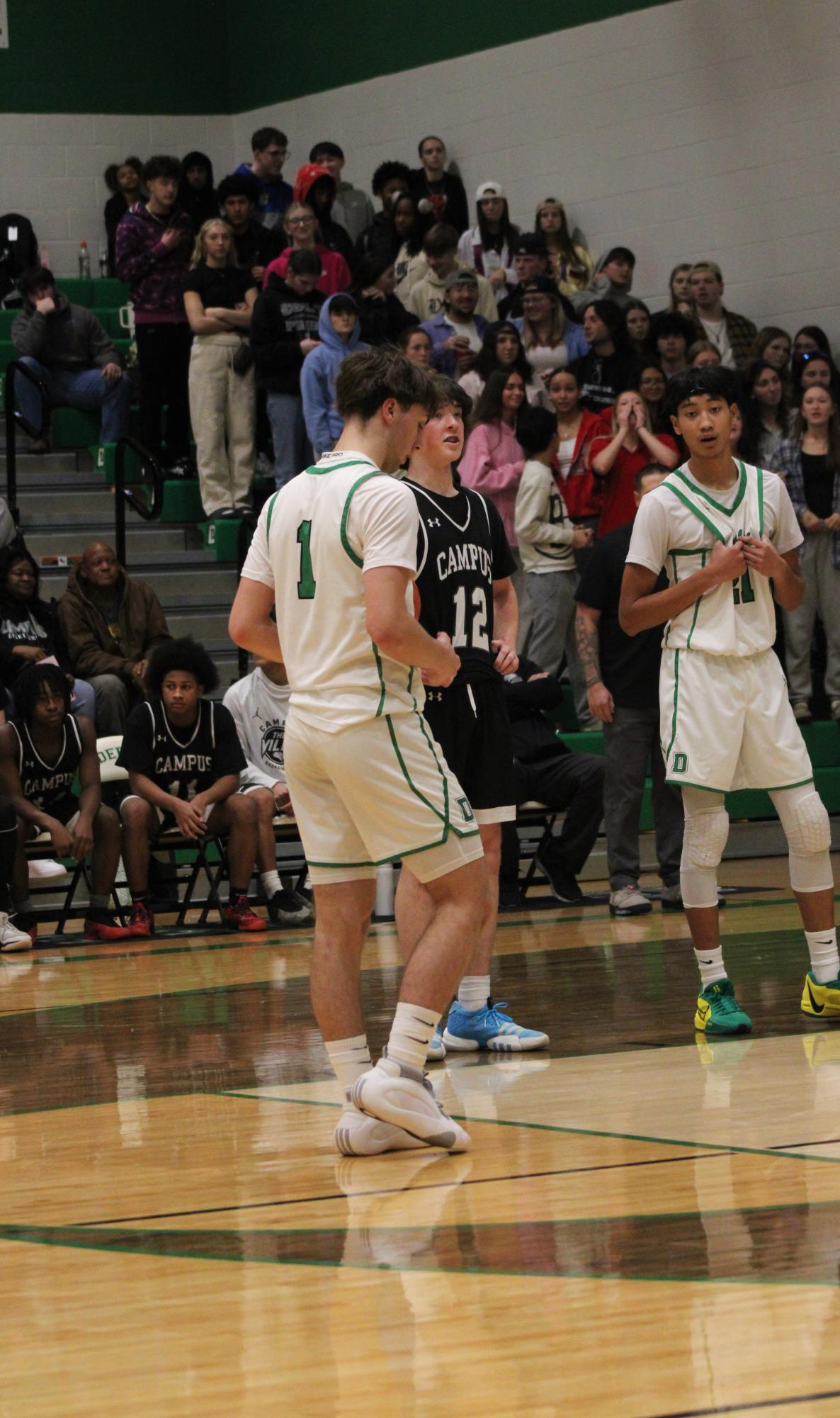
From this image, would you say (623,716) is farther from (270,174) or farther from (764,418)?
(270,174)

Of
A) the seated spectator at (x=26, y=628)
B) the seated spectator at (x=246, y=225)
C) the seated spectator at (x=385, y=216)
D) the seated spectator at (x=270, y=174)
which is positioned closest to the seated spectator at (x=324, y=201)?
the seated spectator at (x=385, y=216)

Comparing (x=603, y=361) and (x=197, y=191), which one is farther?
(x=197, y=191)

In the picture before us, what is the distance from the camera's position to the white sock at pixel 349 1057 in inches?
163

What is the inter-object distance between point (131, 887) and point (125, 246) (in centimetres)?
599

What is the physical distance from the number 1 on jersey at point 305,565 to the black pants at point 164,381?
9091mm

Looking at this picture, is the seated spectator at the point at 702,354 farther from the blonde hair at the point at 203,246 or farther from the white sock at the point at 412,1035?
the white sock at the point at 412,1035

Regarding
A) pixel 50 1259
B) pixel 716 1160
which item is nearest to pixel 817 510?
pixel 716 1160

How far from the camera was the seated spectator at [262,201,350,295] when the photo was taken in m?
12.2

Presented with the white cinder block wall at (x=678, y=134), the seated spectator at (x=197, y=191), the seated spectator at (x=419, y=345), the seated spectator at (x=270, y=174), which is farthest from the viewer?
the seated spectator at (x=197, y=191)

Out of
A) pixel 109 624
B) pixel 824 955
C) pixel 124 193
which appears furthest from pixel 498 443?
pixel 824 955

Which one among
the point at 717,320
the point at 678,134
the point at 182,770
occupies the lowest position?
the point at 182,770

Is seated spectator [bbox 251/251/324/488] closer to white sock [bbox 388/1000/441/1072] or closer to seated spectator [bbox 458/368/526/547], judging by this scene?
seated spectator [bbox 458/368/526/547]

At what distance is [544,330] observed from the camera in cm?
1231

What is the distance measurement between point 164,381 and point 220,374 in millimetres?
704
